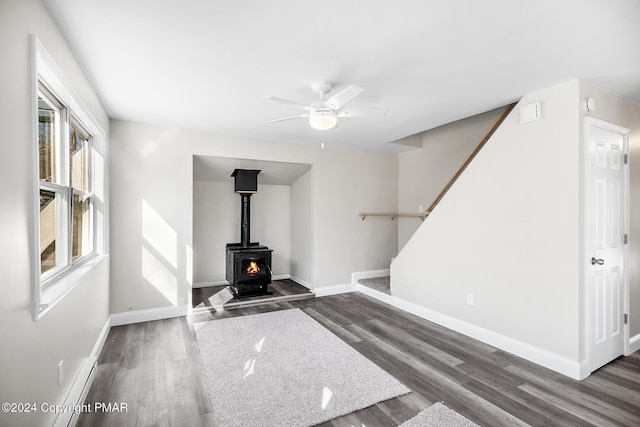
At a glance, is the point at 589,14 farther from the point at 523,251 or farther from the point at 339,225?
the point at 339,225

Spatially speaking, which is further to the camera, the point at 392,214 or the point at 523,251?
the point at 392,214

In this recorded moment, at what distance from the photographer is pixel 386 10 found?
68.6 inches

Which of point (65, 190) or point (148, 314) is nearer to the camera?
point (65, 190)

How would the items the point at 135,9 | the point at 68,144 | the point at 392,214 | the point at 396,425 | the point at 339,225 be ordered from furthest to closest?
the point at 392,214, the point at 339,225, the point at 68,144, the point at 396,425, the point at 135,9

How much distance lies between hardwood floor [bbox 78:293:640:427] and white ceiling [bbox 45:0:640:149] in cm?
246

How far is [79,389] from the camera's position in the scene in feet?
7.30

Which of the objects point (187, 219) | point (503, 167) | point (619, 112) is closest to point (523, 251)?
point (503, 167)

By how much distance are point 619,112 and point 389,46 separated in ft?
8.19

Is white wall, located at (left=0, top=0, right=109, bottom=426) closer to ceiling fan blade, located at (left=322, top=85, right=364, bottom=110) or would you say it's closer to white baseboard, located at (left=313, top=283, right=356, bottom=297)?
ceiling fan blade, located at (left=322, top=85, right=364, bottom=110)

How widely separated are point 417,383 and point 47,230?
288 cm

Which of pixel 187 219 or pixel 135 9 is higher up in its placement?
pixel 135 9

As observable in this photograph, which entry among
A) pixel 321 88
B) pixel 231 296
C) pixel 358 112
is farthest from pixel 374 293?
pixel 321 88

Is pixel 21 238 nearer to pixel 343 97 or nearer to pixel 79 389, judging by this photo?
pixel 79 389

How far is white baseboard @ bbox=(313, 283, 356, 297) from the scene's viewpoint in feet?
16.7
